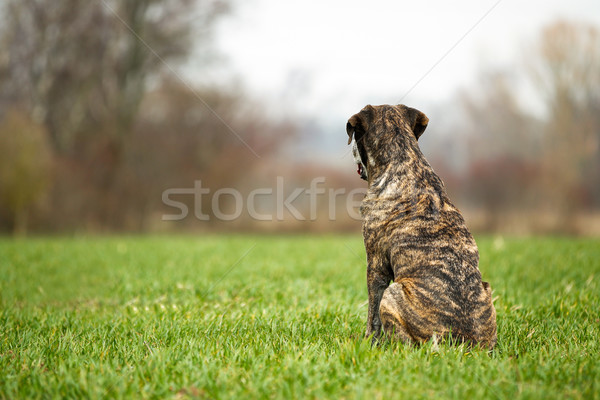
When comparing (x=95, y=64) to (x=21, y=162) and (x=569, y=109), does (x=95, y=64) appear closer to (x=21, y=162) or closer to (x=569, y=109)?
(x=21, y=162)

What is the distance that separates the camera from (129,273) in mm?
7930

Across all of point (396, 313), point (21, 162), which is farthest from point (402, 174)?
point (21, 162)

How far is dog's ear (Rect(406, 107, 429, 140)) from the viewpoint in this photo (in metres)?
4.19

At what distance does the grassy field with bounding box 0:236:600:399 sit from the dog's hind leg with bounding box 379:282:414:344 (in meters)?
0.11

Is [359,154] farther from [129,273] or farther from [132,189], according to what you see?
[132,189]

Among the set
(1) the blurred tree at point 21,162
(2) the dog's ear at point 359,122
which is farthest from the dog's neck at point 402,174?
(1) the blurred tree at point 21,162

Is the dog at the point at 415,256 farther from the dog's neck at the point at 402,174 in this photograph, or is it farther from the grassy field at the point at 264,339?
the grassy field at the point at 264,339

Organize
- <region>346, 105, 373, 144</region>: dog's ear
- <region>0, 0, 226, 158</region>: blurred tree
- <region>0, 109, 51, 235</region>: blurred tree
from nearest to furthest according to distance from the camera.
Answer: <region>346, 105, 373, 144</region>: dog's ear, <region>0, 109, 51, 235</region>: blurred tree, <region>0, 0, 226, 158</region>: blurred tree

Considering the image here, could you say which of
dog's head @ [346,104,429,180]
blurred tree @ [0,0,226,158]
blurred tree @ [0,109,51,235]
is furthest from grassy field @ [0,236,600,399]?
blurred tree @ [0,0,226,158]

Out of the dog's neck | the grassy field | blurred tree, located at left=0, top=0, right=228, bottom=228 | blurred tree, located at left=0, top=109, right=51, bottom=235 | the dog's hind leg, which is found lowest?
the grassy field

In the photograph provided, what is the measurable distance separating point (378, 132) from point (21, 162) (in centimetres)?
1595

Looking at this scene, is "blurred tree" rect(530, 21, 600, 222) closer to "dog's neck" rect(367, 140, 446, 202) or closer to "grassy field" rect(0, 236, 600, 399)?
"grassy field" rect(0, 236, 600, 399)

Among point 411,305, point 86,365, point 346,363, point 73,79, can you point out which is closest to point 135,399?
point 86,365

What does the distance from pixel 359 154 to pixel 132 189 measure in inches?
704
